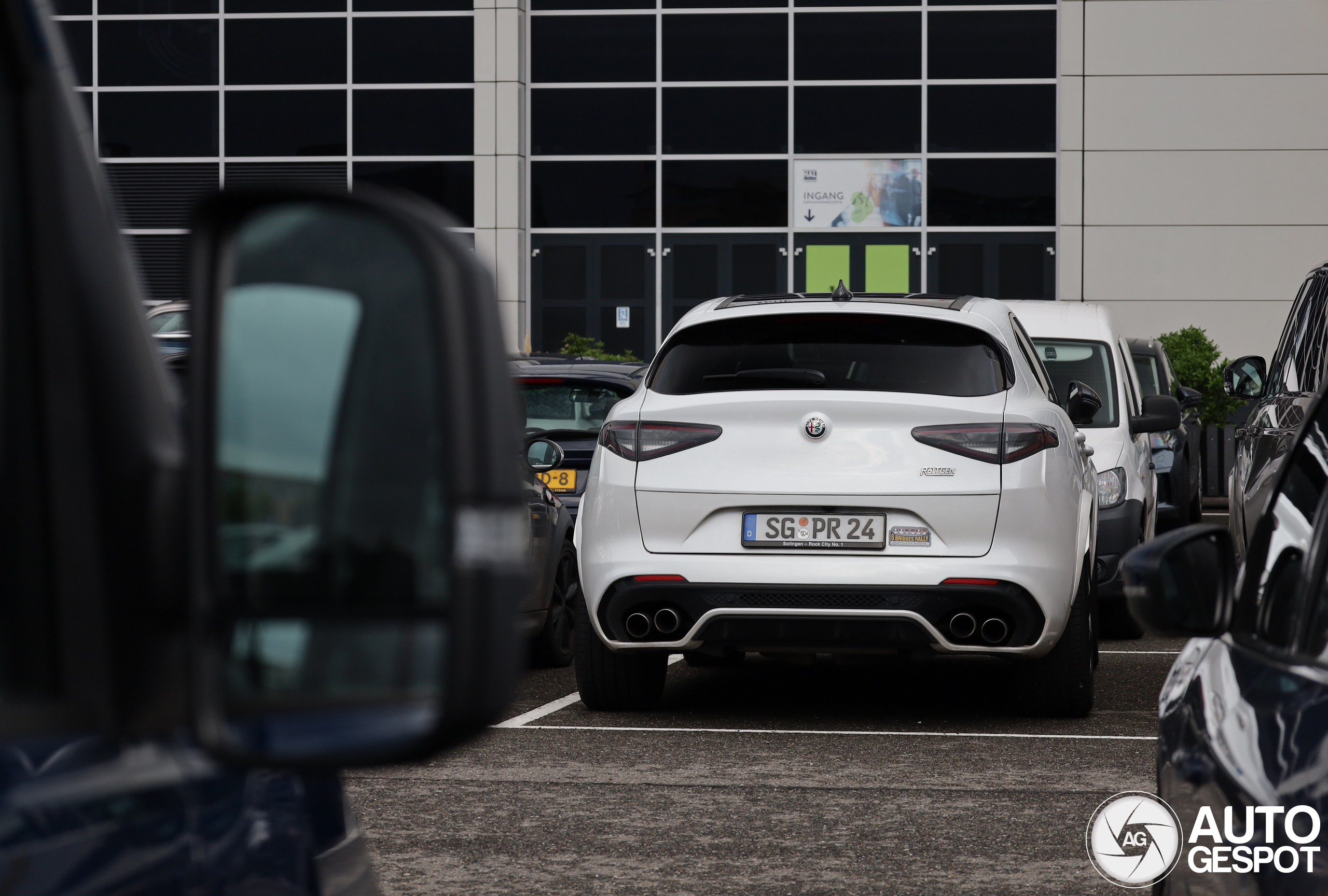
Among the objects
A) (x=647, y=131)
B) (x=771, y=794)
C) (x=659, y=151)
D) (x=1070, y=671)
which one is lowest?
(x=771, y=794)

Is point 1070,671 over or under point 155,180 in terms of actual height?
under

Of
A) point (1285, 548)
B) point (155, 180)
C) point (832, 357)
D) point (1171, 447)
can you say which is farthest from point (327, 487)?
point (155, 180)

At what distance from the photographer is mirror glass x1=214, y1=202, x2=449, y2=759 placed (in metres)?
1.22

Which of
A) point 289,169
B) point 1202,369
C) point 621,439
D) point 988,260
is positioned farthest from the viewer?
point 289,169

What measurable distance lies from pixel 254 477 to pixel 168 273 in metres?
0.39

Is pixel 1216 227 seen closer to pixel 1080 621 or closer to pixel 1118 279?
pixel 1118 279

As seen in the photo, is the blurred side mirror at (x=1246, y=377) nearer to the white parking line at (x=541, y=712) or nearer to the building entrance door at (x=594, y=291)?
the white parking line at (x=541, y=712)

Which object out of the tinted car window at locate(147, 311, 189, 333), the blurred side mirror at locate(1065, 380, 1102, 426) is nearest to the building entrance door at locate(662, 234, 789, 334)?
the blurred side mirror at locate(1065, 380, 1102, 426)

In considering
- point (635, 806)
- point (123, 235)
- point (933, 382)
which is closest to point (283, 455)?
point (123, 235)

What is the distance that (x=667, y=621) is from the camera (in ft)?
23.2

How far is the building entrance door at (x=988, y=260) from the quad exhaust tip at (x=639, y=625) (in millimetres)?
19959

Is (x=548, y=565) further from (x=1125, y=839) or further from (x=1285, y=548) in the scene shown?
(x=1285, y=548)

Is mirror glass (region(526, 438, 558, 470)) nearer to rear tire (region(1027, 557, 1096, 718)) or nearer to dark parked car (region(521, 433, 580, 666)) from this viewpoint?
dark parked car (region(521, 433, 580, 666))

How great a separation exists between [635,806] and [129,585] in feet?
15.3
